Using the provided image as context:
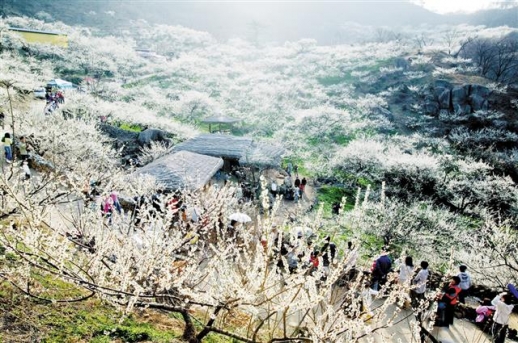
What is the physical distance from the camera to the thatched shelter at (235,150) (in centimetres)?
1878

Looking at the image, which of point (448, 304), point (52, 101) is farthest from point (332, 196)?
point (52, 101)

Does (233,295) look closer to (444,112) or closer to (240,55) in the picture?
(444,112)

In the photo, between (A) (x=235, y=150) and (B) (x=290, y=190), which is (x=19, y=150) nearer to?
(A) (x=235, y=150)

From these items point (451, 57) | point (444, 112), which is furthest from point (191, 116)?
point (451, 57)

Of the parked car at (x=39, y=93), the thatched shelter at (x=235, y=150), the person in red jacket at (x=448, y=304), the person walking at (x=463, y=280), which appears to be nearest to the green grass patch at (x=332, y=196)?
the thatched shelter at (x=235, y=150)

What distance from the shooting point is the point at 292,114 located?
34.6 m

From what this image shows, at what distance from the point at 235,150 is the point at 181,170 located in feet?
18.9

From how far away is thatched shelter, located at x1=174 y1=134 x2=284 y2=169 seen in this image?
18781 millimetres

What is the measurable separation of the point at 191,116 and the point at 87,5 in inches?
2406

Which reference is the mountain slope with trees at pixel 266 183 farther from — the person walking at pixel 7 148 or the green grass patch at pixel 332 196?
the person walking at pixel 7 148

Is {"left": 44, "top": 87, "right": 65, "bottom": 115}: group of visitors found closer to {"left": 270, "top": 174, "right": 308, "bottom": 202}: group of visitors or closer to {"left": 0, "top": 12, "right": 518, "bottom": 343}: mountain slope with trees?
{"left": 0, "top": 12, "right": 518, "bottom": 343}: mountain slope with trees

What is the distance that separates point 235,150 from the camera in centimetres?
1945

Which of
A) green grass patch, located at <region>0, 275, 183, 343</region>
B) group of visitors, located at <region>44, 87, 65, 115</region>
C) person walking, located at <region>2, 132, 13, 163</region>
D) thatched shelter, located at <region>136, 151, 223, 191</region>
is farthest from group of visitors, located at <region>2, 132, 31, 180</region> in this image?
green grass patch, located at <region>0, 275, 183, 343</region>

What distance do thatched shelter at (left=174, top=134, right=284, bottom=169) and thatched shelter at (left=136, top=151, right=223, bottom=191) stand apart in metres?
2.46
